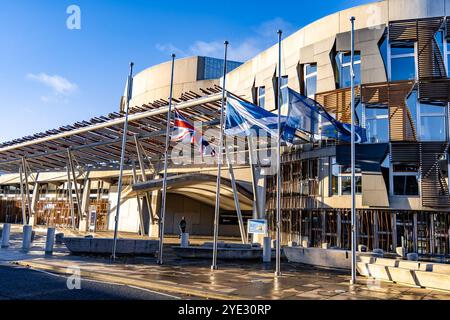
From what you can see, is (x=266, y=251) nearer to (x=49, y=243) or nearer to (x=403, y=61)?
(x=49, y=243)

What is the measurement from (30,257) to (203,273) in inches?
330

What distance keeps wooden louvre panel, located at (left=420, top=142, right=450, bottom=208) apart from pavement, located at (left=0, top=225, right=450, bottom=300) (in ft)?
28.8

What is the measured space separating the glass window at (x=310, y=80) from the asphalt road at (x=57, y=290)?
19.7 meters

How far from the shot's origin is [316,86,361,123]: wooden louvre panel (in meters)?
24.5

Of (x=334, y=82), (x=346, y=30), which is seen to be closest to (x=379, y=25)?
(x=346, y=30)

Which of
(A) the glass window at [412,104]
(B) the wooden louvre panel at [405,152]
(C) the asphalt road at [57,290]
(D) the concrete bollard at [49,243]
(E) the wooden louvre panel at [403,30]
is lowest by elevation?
(C) the asphalt road at [57,290]

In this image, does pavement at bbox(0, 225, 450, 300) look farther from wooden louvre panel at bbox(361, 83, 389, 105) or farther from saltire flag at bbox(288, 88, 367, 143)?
wooden louvre panel at bbox(361, 83, 389, 105)

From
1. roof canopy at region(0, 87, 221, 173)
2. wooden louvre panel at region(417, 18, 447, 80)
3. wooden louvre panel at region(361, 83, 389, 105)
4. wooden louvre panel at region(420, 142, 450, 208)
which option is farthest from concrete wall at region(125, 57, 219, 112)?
wooden louvre panel at region(420, 142, 450, 208)

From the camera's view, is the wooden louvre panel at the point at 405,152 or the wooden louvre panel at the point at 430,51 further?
the wooden louvre panel at the point at 430,51

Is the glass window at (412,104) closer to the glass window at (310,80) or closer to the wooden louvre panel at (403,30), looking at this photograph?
the wooden louvre panel at (403,30)

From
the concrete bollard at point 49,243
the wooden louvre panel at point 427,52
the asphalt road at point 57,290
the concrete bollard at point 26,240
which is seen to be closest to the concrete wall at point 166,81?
the wooden louvre panel at point 427,52

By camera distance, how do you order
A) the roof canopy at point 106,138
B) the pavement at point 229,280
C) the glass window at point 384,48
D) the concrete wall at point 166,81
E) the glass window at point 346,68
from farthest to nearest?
the concrete wall at point 166,81, the roof canopy at point 106,138, the glass window at point 346,68, the glass window at point 384,48, the pavement at point 229,280

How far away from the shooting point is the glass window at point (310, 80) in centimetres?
2695

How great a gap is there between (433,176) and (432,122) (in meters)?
3.29
